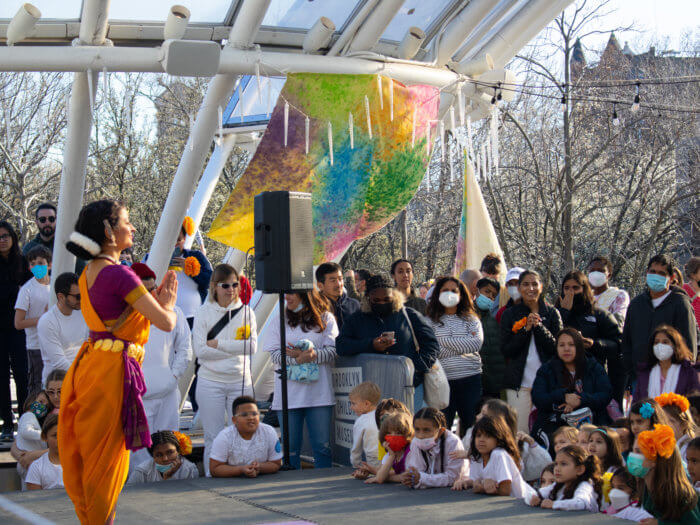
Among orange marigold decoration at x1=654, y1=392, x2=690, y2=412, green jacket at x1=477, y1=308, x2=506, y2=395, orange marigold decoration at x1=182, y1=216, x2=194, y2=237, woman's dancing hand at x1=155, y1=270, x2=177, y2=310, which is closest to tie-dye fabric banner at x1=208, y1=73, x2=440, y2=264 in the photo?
orange marigold decoration at x1=182, y1=216, x2=194, y2=237

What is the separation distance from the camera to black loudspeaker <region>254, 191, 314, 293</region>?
23.2ft

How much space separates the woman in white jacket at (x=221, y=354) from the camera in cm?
746

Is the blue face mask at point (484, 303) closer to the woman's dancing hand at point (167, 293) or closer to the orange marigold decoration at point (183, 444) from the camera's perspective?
the orange marigold decoration at point (183, 444)

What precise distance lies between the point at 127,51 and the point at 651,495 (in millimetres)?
5391

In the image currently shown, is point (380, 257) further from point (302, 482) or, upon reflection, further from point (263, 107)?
point (302, 482)

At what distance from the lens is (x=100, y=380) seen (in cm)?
421

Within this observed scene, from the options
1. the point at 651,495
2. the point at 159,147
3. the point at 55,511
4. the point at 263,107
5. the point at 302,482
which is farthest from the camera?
the point at 159,147

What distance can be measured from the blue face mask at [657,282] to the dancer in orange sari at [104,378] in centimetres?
464

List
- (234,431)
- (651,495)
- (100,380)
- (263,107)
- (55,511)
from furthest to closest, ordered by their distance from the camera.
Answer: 1. (263,107)
2. (234,431)
3. (55,511)
4. (651,495)
5. (100,380)

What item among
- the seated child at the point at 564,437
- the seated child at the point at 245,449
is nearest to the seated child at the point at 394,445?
the seated child at the point at 245,449

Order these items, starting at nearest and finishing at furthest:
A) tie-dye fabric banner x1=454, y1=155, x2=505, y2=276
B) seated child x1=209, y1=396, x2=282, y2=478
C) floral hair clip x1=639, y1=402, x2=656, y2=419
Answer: floral hair clip x1=639, y1=402, x2=656, y2=419 < seated child x1=209, y1=396, x2=282, y2=478 < tie-dye fabric banner x1=454, y1=155, x2=505, y2=276

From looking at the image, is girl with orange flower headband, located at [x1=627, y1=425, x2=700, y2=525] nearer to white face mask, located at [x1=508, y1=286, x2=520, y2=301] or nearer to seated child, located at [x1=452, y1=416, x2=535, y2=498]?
seated child, located at [x1=452, y1=416, x2=535, y2=498]

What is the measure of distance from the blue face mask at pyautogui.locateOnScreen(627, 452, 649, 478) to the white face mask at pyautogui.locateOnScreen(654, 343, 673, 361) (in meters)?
2.33

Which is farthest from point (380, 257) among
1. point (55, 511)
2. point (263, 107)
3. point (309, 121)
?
point (55, 511)
